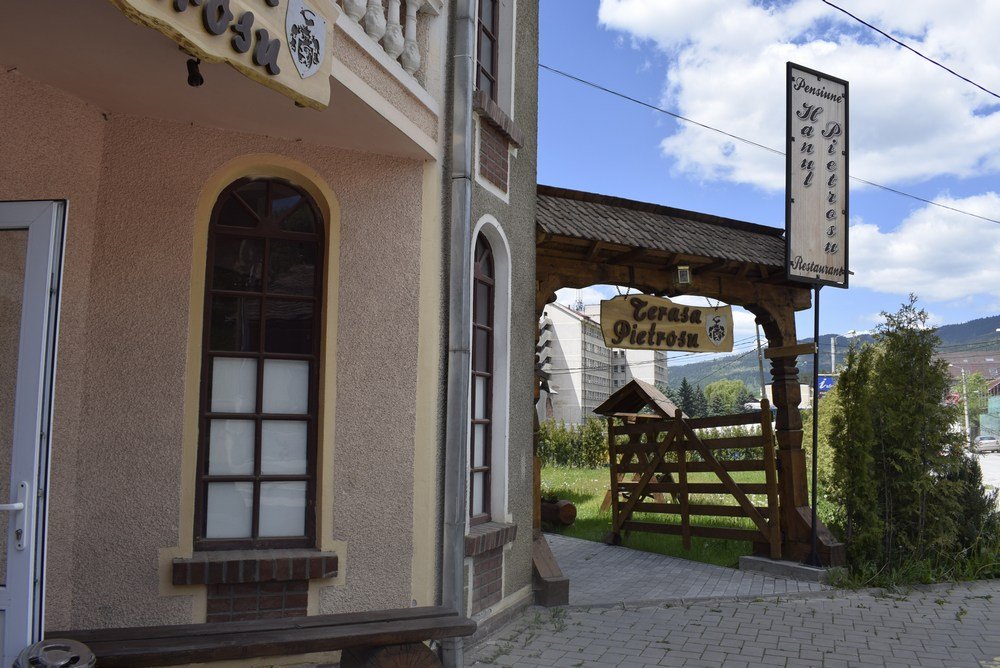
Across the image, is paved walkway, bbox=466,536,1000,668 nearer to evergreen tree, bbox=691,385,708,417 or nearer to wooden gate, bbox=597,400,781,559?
wooden gate, bbox=597,400,781,559

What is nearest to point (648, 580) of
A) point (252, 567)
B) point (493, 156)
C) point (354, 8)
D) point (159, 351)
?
point (493, 156)

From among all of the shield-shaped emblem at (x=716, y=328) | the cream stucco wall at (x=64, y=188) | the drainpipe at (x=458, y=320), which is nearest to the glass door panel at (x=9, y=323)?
the cream stucco wall at (x=64, y=188)

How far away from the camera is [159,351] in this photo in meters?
4.87

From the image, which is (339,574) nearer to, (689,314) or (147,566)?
(147,566)

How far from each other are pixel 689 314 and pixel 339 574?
525 centimetres

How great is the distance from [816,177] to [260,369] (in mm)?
6655

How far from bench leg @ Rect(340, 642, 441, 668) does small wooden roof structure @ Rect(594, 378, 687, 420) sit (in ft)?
26.4

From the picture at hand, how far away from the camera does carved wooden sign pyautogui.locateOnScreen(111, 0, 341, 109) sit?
10.8 ft

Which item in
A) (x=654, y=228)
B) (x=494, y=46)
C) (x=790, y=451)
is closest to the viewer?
(x=494, y=46)

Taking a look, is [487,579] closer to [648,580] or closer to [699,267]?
[648,580]

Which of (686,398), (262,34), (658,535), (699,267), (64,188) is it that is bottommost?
(658,535)

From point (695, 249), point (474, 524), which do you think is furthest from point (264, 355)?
point (695, 249)

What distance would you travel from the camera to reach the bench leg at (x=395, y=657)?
4.05 metres

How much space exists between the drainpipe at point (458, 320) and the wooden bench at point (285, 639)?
0.96 m
